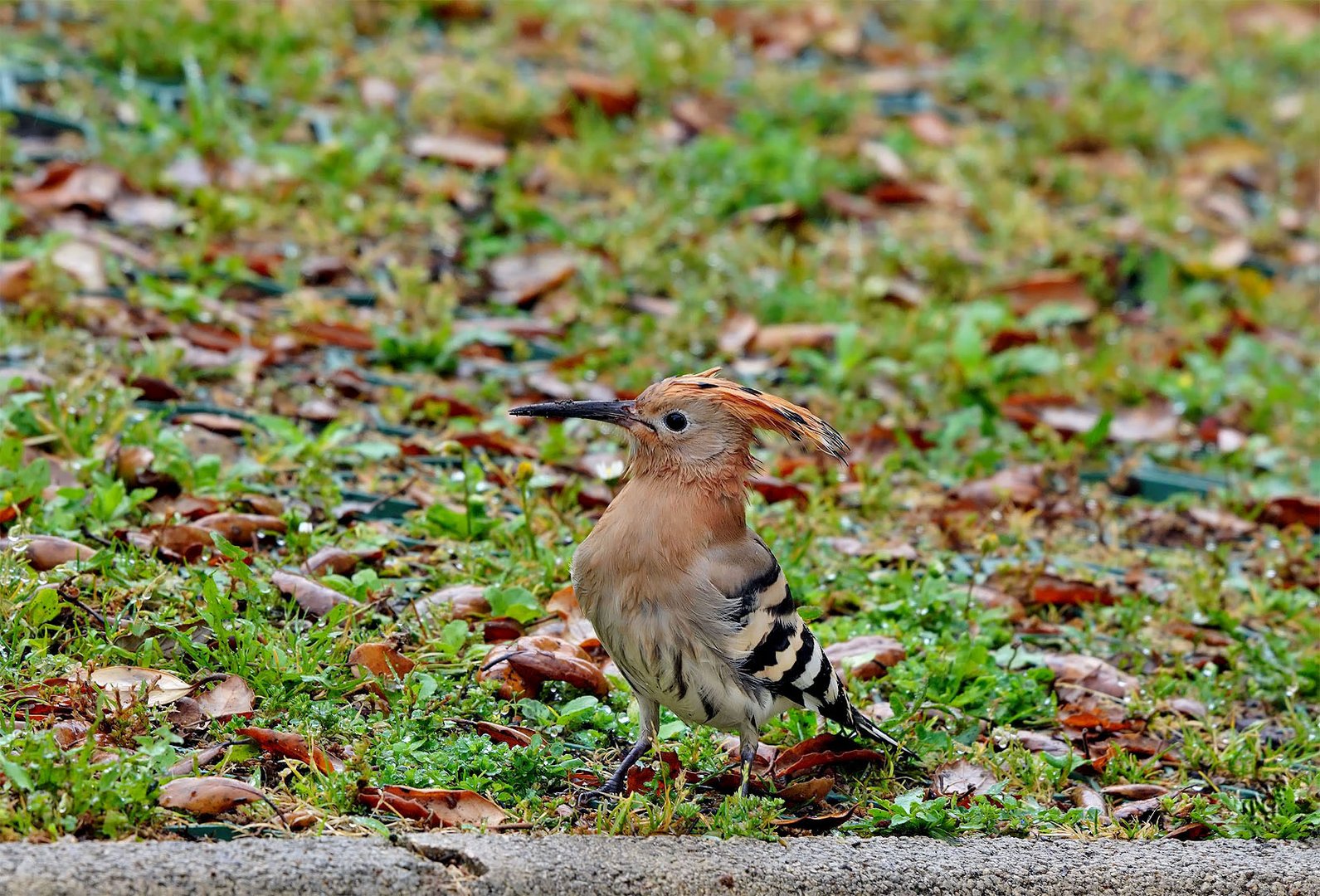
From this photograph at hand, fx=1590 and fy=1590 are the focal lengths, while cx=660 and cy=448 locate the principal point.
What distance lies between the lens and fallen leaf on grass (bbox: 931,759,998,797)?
372cm

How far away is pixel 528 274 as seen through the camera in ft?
20.6

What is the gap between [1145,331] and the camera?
665 cm

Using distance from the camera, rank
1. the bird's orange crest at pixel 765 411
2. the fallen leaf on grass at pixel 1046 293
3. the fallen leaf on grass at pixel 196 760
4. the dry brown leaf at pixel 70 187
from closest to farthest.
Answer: the fallen leaf on grass at pixel 196 760, the bird's orange crest at pixel 765 411, the dry brown leaf at pixel 70 187, the fallen leaf on grass at pixel 1046 293

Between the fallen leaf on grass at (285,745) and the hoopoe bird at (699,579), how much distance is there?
0.62 m

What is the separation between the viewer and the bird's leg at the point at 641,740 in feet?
11.7

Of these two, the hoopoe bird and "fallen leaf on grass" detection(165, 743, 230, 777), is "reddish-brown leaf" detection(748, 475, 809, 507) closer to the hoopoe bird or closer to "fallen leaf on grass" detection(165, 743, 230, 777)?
the hoopoe bird

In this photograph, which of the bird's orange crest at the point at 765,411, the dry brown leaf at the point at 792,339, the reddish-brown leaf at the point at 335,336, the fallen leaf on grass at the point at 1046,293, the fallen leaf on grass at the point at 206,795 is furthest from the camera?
the fallen leaf on grass at the point at 1046,293

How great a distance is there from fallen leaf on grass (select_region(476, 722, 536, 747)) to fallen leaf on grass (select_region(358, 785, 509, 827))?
29 cm

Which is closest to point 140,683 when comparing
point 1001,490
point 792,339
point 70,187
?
point 1001,490

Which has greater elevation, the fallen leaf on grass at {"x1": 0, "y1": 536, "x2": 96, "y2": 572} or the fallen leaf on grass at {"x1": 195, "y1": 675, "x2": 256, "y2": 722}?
the fallen leaf on grass at {"x1": 0, "y1": 536, "x2": 96, "y2": 572}

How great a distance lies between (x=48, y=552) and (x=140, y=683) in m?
0.63

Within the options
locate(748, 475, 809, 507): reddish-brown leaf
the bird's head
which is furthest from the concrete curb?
locate(748, 475, 809, 507): reddish-brown leaf

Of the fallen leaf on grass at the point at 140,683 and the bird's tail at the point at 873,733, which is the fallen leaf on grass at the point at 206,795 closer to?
the fallen leaf on grass at the point at 140,683

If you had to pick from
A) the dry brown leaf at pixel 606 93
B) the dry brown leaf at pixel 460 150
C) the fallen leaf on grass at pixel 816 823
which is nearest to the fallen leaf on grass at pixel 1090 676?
the fallen leaf on grass at pixel 816 823
